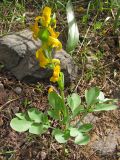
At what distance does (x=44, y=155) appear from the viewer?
1.86m

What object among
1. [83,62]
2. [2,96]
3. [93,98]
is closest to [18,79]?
[2,96]

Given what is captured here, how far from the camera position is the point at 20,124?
5.38ft

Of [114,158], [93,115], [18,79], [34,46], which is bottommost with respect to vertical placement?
[114,158]

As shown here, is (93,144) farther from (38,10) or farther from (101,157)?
(38,10)

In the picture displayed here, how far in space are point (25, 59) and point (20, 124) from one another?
0.58 meters

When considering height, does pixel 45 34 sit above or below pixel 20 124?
above

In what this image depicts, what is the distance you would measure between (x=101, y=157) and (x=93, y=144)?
8 centimetres

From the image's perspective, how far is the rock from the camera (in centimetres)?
210

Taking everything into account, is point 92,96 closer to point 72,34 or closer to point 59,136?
point 59,136

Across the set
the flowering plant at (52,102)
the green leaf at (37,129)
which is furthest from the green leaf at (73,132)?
the green leaf at (37,129)

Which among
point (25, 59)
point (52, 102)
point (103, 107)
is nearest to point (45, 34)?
point (52, 102)

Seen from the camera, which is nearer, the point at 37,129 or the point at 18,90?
the point at 37,129

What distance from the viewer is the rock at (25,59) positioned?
2.10m

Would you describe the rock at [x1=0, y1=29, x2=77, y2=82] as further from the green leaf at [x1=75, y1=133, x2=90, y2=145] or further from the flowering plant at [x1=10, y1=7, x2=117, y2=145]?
the green leaf at [x1=75, y1=133, x2=90, y2=145]
